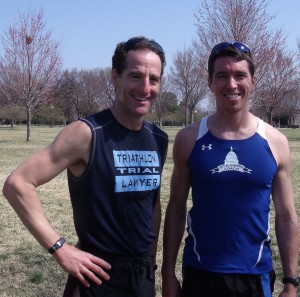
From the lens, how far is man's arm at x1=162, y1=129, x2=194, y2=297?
249cm

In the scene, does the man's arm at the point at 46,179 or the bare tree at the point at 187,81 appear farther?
the bare tree at the point at 187,81

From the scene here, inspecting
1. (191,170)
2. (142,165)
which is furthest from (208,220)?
(142,165)

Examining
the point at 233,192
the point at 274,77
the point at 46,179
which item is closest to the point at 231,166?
the point at 233,192

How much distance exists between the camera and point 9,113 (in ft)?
184

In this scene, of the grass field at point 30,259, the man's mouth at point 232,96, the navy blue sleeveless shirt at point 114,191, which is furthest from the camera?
the grass field at point 30,259

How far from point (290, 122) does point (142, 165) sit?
80.3 m

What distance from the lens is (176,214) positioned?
2.63 meters

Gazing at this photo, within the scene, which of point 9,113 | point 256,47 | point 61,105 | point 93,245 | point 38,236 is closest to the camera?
point 38,236

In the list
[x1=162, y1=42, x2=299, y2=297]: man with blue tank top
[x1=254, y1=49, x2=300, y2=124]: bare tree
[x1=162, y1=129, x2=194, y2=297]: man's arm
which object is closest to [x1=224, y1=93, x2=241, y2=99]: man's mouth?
[x1=162, y1=42, x2=299, y2=297]: man with blue tank top

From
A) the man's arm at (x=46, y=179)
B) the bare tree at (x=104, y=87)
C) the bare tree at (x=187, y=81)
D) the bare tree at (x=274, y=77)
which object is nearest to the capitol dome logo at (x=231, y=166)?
the man's arm at (x=46, y=179)

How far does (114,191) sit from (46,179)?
0.34 m

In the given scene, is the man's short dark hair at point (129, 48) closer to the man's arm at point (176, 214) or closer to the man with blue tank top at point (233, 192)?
the man with blue tank top at point (233, 192)

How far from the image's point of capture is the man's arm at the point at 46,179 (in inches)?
85.9

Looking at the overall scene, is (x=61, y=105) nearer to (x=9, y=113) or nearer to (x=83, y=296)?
(x=9, y=113)
